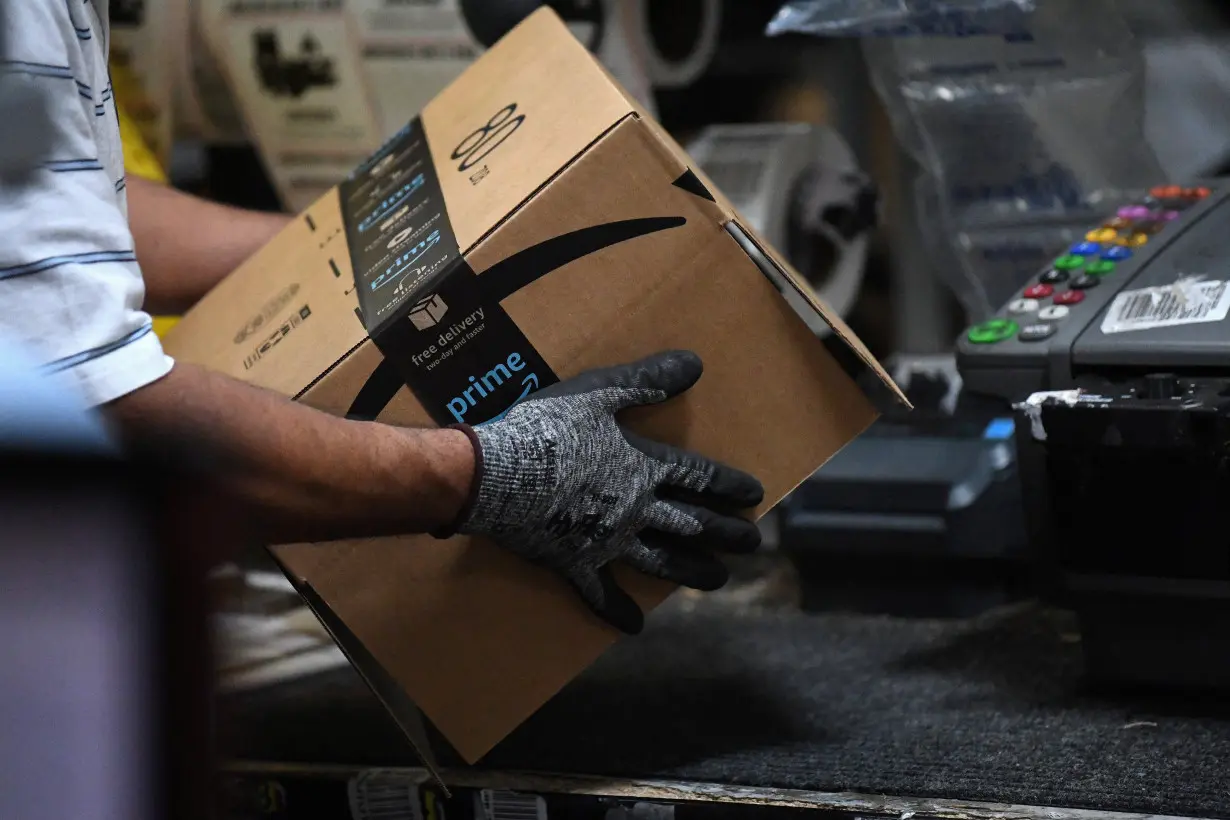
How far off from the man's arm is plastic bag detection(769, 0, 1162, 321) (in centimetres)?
49

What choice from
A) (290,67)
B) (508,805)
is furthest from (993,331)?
(290,67)

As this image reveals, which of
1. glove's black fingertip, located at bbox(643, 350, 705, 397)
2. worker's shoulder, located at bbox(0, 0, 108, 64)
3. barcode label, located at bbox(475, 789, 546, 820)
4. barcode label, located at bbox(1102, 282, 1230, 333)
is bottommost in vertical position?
barcode label, located at bbox(475, 789, 546, 820)

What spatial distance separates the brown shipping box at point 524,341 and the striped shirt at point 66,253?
13 centimetres

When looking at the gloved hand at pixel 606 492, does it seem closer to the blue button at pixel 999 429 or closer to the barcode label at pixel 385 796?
the barcode label at pixel 385 796

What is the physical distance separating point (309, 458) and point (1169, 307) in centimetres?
51

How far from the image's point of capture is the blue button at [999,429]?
0.95 meters

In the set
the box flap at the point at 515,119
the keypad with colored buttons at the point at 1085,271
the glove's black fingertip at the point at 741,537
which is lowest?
the glove's black fingertip at the point at 741,537

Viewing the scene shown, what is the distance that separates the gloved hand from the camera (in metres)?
0.70

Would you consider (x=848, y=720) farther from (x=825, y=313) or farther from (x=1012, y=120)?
(x=1012, y=120)

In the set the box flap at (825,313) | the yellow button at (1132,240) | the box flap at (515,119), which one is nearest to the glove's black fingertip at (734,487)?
the box flap at (825,313)

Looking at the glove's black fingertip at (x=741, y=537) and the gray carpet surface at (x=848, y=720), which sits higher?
the glove's black fingertip at (x=741, y=537)

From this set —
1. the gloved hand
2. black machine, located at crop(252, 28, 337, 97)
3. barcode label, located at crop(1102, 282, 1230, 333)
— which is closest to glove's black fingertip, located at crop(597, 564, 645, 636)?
the gloved hand

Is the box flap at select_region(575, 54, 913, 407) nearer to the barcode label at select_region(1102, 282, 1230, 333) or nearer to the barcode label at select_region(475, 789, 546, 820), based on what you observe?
the barcode label at select_region(1102, 282, 1230, 333)

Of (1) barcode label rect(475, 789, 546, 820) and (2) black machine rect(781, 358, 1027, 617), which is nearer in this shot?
(1) barcode label rect(475, 789, 546, 820)
